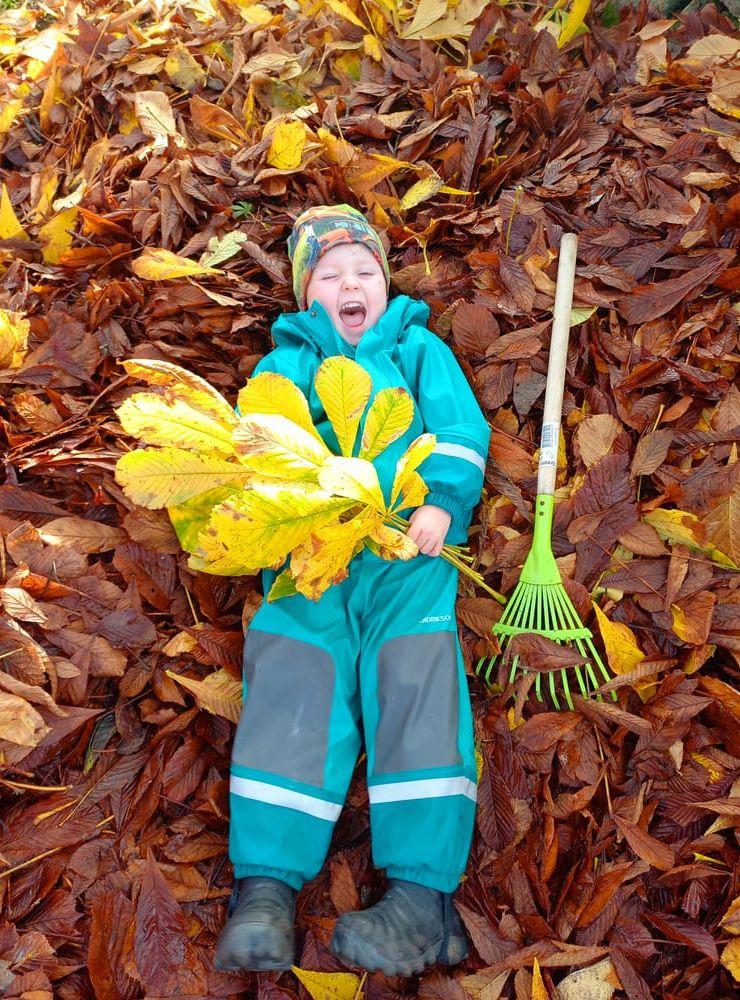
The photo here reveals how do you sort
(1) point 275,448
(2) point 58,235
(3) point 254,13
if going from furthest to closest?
(3) point 254,13 < (2) point 58,235 < (1) point 275,448

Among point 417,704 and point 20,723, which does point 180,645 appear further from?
point 417,704

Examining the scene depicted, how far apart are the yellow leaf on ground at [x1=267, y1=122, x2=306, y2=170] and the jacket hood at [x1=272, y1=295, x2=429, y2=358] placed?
0.61 m

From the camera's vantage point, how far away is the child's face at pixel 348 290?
2020 mm

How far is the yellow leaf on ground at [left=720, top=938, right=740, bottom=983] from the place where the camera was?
1.30 meters

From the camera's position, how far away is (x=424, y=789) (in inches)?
59.1

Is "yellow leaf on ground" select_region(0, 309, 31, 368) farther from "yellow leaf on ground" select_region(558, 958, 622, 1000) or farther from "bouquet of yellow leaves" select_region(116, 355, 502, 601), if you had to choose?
"yellow leaf on ground" select_region(558, 958, 622, 1000)

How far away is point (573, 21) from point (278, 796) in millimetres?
2673

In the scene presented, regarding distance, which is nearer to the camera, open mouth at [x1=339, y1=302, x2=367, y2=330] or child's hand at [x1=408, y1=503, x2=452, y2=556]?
child's hand at [x1=408, y1=503, x2=452, y2=556]

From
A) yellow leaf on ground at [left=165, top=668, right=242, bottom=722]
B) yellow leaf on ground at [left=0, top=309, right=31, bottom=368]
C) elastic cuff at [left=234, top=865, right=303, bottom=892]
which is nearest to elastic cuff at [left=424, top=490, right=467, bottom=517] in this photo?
yellow leaf on ground at [left=165, top=668, right=242, bottom=722]

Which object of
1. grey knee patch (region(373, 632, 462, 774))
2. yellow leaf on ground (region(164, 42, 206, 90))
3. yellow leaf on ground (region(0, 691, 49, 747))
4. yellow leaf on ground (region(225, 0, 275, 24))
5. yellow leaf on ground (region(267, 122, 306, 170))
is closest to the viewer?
yellow leaf on ground (region(0, 691, 49, 747))

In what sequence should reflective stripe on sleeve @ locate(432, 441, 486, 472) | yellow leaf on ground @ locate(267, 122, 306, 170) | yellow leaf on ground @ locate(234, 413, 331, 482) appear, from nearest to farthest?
1. yellow leaf on ground @ locate(234, 413, 331, 482)
2. reflective stripe on sleeve @ locate(432, 441, 486, 472)
3. yellow leaf on ground @ locate(267, 122, 306, 170)

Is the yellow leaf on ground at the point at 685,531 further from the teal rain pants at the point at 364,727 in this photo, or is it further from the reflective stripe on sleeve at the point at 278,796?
the reflective stripe on sleeve at the point at 278,796

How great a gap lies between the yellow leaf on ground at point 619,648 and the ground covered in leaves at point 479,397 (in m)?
0.01

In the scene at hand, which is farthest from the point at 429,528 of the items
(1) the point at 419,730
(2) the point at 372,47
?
(2) the point at 372,47
